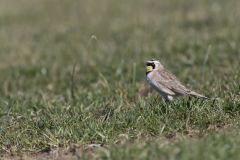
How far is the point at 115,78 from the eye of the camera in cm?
1002

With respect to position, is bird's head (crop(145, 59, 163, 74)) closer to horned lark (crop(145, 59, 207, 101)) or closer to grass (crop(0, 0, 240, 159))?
horned lark (crop(145, 59, 207, 101))

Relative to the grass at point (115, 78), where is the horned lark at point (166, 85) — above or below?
above

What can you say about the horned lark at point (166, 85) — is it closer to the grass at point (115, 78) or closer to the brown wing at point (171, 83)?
the brown wing at point (171, 83)

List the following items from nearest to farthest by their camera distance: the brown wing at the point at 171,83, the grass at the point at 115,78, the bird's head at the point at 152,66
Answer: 1. the grass at the point at 115,78
2. the brown wing at the point at 171,83
3. the bird's head at the point at 152,66

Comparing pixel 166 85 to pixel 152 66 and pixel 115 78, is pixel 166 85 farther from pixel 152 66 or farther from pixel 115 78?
pixel 115 78

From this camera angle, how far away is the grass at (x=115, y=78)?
6109 mm

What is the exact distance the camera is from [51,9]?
741 inches

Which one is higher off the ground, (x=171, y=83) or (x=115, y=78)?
(x=171, y=83)

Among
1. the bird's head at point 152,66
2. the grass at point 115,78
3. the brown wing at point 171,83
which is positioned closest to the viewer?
the grass at point 115,78

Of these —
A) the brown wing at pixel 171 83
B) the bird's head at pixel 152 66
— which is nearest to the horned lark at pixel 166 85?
the brown wing at pixel 171 83

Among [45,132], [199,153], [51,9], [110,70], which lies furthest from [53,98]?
[51,9]

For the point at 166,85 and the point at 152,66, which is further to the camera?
the point at 152,66

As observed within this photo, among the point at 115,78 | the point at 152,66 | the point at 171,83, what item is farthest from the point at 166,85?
the point at 115,78

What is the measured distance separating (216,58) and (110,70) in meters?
1.79
